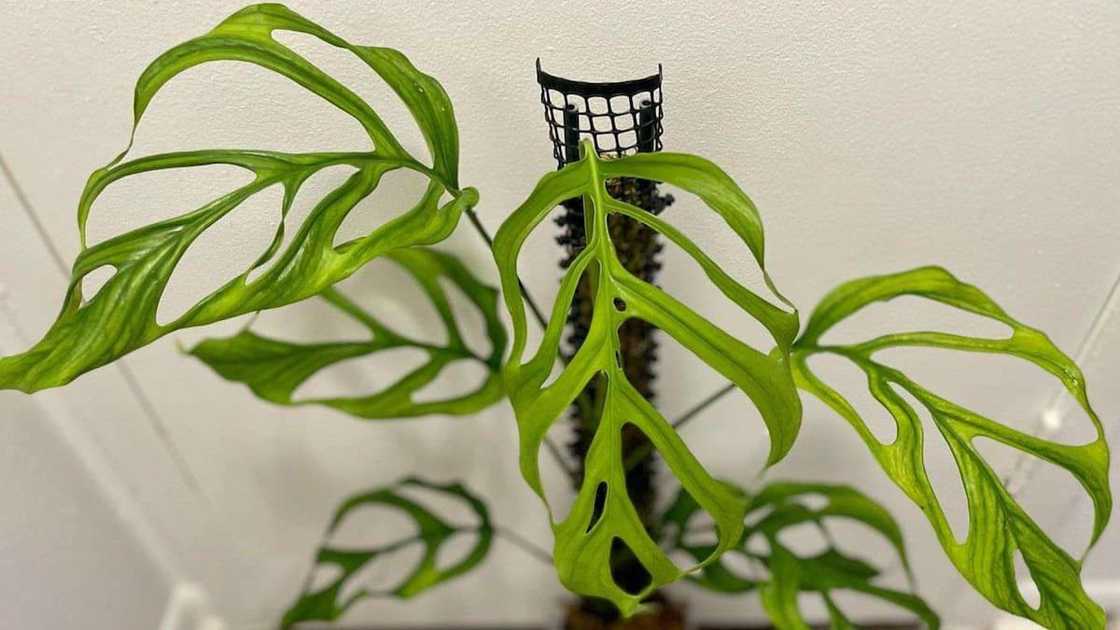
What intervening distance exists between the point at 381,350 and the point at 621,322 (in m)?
0.45

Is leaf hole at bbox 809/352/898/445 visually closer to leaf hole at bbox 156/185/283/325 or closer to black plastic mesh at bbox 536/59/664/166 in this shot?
black plastic mesh at bbox 536/59/664/166

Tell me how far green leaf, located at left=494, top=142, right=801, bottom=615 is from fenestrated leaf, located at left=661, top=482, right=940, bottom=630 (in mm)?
349

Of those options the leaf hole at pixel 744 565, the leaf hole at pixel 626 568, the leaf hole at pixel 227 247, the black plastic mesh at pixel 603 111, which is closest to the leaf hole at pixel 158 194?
the leaf hole at pixel 227 247

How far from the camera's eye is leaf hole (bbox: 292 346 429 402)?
128cm

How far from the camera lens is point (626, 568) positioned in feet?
4.15

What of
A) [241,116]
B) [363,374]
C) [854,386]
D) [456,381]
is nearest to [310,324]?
[363,374]

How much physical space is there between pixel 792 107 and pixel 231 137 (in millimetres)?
612

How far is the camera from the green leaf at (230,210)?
2.38ft

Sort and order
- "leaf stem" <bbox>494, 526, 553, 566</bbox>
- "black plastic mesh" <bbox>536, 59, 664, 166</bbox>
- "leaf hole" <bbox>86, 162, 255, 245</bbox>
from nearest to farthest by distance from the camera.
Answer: "black plastic mesh" <bbox>536, 59, 664, 166</bbox> → "leaf hole" <bbox>86, 162, 255, 245</bbox> → "leaf stem" <bbox>494, 526, 553, 566</bbox>

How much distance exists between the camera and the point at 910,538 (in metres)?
1.49

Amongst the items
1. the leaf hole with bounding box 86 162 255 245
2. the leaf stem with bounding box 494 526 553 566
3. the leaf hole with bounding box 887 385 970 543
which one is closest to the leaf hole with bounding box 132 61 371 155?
→ the leaf hole with bounding box 86 162 255 245

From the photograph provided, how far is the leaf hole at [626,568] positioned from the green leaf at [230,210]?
60cm

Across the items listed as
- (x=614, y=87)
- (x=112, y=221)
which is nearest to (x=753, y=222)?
(x=614, y=87)

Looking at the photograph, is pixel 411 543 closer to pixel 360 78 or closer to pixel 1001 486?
pixel 360 78
